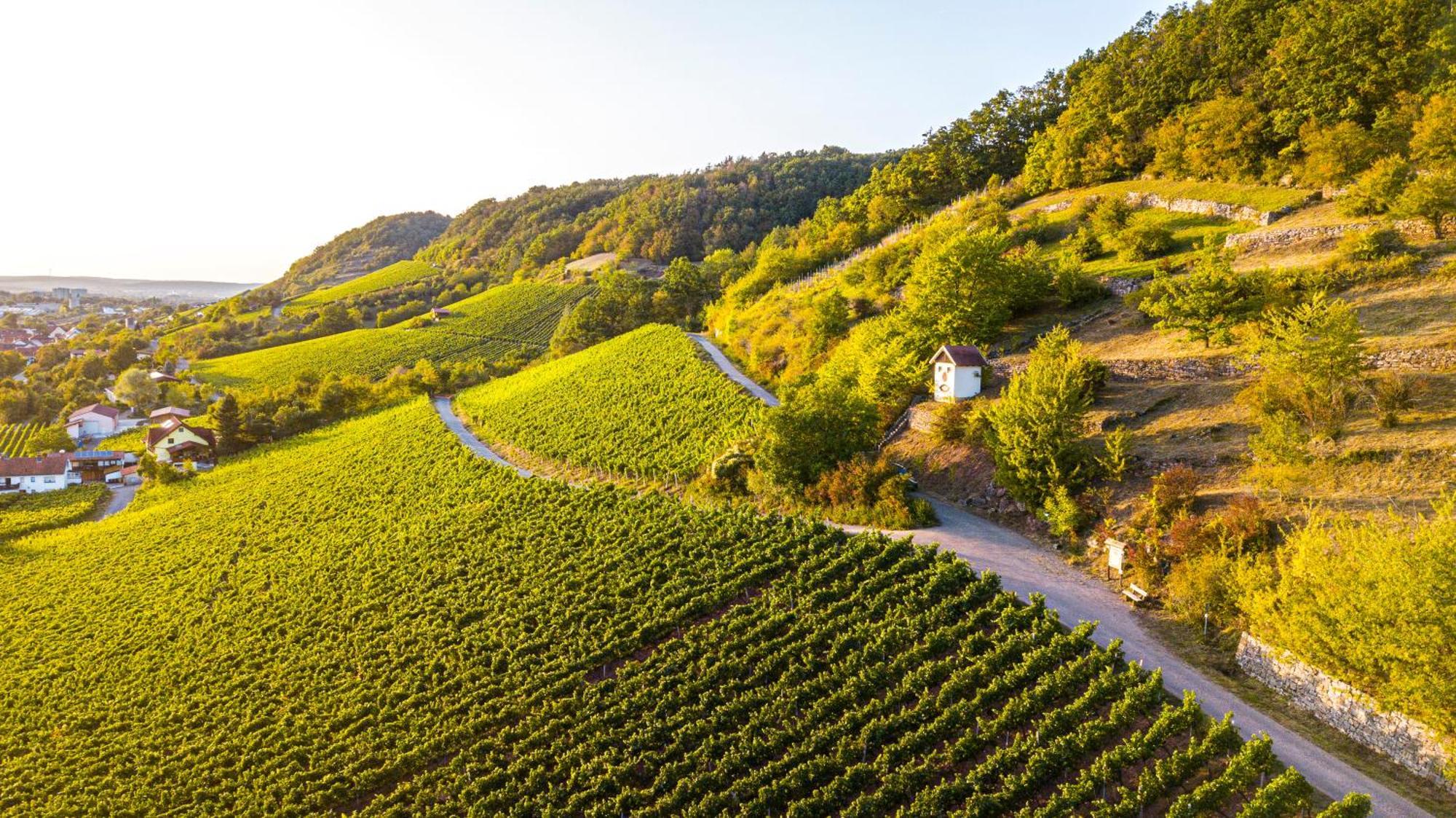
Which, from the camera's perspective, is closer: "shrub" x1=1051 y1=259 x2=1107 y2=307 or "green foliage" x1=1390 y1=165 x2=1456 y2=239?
"green foliage" x1=1390 y1=165 x2=1456 y2=239

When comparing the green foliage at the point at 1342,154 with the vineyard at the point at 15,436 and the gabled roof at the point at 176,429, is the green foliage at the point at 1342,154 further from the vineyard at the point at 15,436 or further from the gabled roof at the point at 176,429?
the vineyard at the point at 15,436

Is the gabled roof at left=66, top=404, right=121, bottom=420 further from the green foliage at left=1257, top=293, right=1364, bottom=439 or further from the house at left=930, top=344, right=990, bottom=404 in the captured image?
the green foliage at left=1257, top=293, right=1364, bottom=439

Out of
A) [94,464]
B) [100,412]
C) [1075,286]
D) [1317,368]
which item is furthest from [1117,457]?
[100,412]

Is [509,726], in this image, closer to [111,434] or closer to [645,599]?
[645,599]

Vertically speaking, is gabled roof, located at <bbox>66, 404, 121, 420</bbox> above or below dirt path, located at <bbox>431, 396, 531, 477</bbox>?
above

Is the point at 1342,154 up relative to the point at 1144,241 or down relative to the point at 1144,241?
up

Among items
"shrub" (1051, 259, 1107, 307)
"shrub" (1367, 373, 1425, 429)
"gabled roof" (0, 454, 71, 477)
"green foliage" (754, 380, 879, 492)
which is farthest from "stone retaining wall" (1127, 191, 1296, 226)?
"gabled roof" (0, 454, 71, 477)

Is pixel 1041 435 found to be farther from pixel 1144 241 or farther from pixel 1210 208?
pixel 1210 208

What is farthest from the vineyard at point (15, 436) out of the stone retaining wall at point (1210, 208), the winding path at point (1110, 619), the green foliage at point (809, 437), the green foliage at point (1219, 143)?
the green foliage at point (1219, 143)
